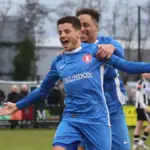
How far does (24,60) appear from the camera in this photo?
48500mm

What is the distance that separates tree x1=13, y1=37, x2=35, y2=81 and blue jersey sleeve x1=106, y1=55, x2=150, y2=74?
40800 millimetres

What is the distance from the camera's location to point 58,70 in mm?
7492

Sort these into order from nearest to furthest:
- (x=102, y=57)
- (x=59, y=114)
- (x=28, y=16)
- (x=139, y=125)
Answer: (x=102, y=57) → (x=139, y=125) → (x=59, y=114) → (x=28, y=16)

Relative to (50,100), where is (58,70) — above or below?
above

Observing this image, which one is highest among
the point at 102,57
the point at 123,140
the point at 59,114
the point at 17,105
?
the point at 102,57

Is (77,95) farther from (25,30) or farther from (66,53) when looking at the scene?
(25,30)

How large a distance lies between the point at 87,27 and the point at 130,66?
115cm

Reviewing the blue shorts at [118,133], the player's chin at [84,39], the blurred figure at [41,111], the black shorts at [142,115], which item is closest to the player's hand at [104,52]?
the player's chin at [84,39]

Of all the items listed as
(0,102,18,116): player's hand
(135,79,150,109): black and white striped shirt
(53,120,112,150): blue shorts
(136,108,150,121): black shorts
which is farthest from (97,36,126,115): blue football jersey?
(136,108,150,121): black shorts

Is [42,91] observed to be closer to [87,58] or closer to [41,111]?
[87,58]

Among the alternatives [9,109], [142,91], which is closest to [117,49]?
[9,109]

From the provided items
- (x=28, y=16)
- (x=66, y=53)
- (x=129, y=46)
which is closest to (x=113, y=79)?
(x=66, y=53)

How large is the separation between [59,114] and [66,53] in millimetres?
20040

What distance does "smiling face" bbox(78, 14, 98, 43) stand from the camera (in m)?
7.91
